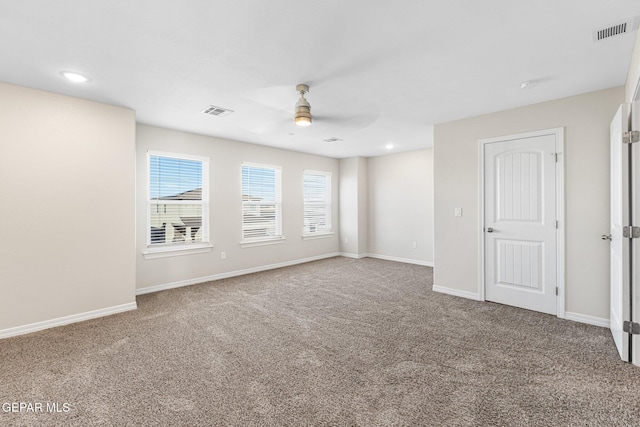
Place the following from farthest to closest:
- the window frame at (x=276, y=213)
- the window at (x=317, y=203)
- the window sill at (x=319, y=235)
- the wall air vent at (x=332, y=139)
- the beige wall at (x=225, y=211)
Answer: the window at (x=317, y=203) < the window sill at (x=319, y=235) < the window frame at (x=276, y=213) < the wall air vent at (x=332, y=139) < the beige wall at (x=225, y=211)

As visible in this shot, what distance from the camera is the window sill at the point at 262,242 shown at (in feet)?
18.5

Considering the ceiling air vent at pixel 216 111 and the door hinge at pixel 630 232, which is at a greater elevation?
the ceiling air vent at pixel 216 111

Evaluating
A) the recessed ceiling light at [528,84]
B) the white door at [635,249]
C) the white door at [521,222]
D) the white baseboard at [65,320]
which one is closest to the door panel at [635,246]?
the white door at [635,249]

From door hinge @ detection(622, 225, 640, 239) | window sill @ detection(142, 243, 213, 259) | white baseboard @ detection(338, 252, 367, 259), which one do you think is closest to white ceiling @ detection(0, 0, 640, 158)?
door hinge @ detection(622, 225, 640, 239)

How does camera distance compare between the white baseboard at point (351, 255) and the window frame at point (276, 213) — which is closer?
the window frame at point (276, 213)

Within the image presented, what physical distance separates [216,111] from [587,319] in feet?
16.0

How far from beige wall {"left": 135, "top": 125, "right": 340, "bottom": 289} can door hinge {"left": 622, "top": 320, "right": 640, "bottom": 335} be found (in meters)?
5.02

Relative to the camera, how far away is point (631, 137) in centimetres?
238

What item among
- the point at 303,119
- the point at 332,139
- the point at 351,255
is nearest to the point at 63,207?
the point at 303,119

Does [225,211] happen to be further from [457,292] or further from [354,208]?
[457,292]

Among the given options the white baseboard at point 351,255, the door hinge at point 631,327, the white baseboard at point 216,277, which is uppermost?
the door hinge at point 631,327

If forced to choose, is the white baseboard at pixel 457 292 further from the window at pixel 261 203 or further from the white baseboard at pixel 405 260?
the window at pixel 261 203

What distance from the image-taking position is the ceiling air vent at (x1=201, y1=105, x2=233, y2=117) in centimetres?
371

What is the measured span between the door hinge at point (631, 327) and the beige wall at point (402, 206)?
3.94 meters
